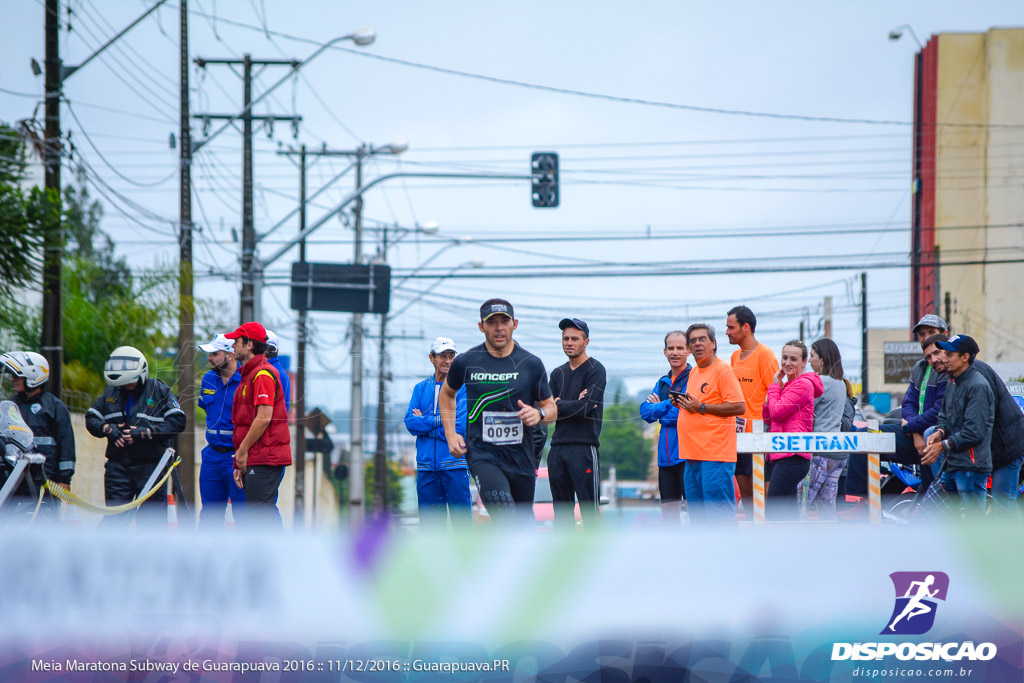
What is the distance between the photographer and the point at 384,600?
458 centimetres

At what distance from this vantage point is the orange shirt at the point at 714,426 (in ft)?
24.9

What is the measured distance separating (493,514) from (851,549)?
264 cm

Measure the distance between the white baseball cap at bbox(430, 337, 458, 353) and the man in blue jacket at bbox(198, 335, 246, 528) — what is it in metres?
1.55

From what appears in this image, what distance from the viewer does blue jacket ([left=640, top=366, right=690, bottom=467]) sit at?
8023 millimetres

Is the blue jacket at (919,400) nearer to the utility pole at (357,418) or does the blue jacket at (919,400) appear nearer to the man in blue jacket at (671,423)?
the man in blue jacket at (671,423)

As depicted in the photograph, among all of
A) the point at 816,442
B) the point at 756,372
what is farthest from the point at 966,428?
the point at 756,372

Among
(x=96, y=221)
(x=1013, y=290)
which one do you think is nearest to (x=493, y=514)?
(x=1013, y=290)

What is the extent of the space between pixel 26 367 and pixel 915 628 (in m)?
6.34

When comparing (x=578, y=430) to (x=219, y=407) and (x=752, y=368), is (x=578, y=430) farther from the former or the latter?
(x=219, y=407)

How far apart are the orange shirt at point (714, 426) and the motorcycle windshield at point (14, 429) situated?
4.65 m

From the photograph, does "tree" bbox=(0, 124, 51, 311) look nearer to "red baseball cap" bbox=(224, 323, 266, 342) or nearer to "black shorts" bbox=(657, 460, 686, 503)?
"red baseball cap" bbox=(224, 323, 266, 342)

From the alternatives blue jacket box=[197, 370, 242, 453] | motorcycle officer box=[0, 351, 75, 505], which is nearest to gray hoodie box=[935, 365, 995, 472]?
blue jacket box=[197, 370, 242, 453]

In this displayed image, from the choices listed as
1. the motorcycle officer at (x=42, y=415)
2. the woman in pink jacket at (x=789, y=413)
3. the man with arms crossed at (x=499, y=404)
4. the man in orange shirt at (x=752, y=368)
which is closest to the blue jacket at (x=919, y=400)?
the woman in pink jacket at (x=789, y=413)

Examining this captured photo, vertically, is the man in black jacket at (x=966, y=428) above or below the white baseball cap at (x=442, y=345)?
below
